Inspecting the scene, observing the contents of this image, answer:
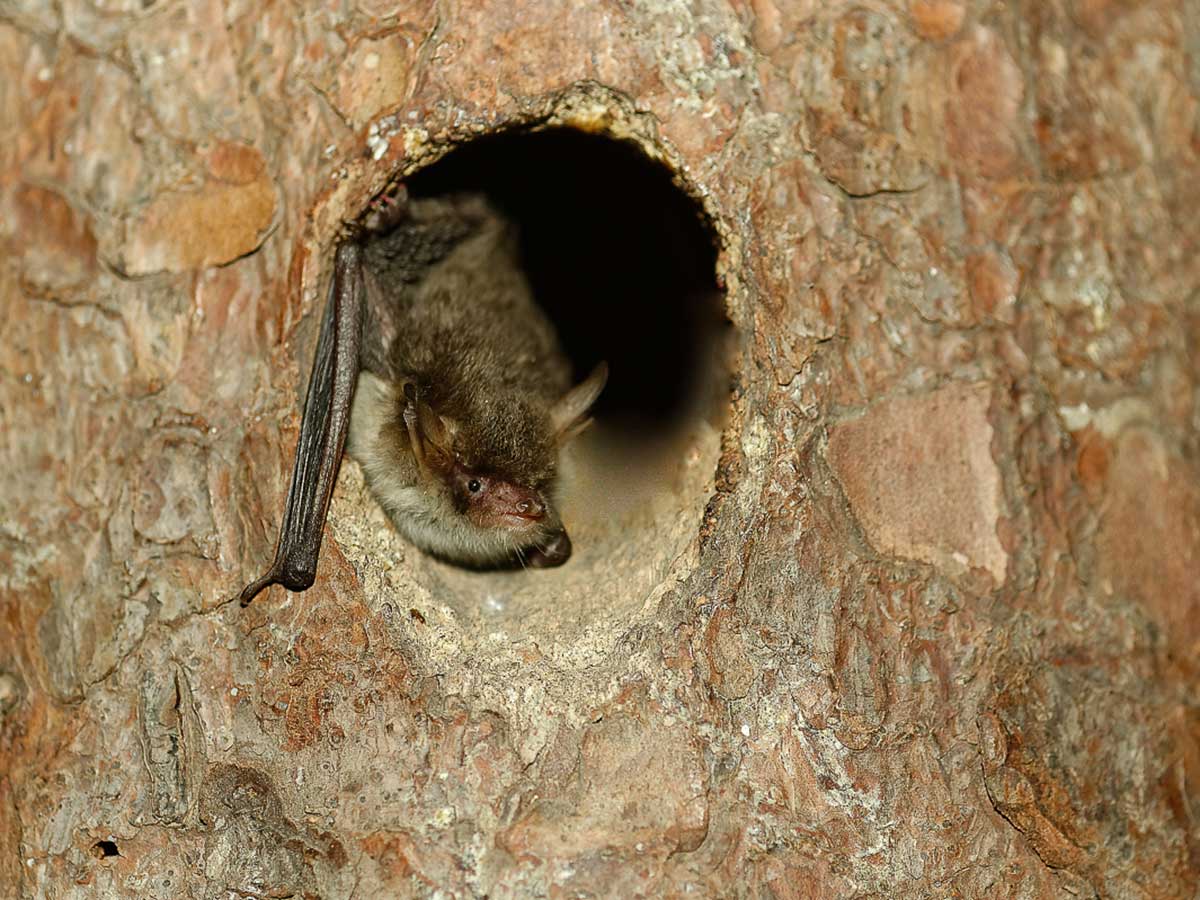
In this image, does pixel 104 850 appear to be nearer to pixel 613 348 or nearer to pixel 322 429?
pixel 322 429

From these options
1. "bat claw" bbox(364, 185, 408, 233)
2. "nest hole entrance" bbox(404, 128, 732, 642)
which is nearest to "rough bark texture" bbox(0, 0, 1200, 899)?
"bat claw" bbox(364, 185, 408, 233)

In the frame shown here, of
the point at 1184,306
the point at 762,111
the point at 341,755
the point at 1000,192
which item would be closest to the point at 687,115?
the point at 762,111

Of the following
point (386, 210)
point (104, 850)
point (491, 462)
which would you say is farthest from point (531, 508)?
point (104, 850)

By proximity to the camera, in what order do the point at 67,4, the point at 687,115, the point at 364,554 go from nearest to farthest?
the point at 67,4, the point at 687,115, the point at 364,554

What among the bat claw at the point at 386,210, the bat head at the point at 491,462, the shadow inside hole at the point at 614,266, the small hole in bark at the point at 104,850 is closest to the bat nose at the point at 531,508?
the bat head at the point at 491,462

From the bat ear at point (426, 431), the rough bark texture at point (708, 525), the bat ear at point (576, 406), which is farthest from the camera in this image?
the bat ear at point (576, 406)

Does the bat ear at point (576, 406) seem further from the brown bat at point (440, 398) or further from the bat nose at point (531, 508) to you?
the bat nose at point (531, 508)

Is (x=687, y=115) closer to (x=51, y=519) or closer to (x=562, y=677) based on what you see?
(x=562, y=677)
